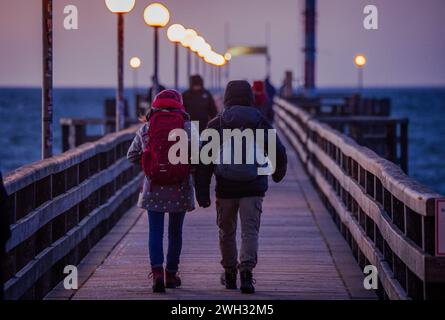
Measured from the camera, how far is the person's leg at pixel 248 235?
34.4 feet

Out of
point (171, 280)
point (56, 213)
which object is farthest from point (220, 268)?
point (56, 213)

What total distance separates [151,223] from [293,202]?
27.4ft

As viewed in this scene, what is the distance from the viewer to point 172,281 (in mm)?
10930

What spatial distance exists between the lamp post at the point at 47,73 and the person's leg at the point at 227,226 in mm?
2549

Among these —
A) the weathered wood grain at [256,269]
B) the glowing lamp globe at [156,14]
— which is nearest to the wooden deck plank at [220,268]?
the weathered wood grain at [256,269]

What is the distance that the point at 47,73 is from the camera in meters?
12.3

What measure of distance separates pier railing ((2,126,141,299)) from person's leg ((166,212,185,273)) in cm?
98

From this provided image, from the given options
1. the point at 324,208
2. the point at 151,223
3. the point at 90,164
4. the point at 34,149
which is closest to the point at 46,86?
the point at 90,164

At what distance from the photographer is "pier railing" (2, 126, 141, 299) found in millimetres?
9250

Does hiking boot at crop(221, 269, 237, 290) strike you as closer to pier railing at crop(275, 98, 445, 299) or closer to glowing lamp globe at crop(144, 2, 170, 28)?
pier railing at crop(275, 98, 445, 299)

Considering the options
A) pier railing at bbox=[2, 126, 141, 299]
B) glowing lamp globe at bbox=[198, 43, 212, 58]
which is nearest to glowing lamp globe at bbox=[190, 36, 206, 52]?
glowing lamp globe at bbox=[198, 43, 212, 58]

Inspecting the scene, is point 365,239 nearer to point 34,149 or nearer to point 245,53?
point 34,149

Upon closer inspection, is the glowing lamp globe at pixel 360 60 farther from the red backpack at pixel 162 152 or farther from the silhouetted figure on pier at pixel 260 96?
the red backpack at pixel 162 152

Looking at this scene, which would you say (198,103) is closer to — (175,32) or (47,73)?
(47,73)
